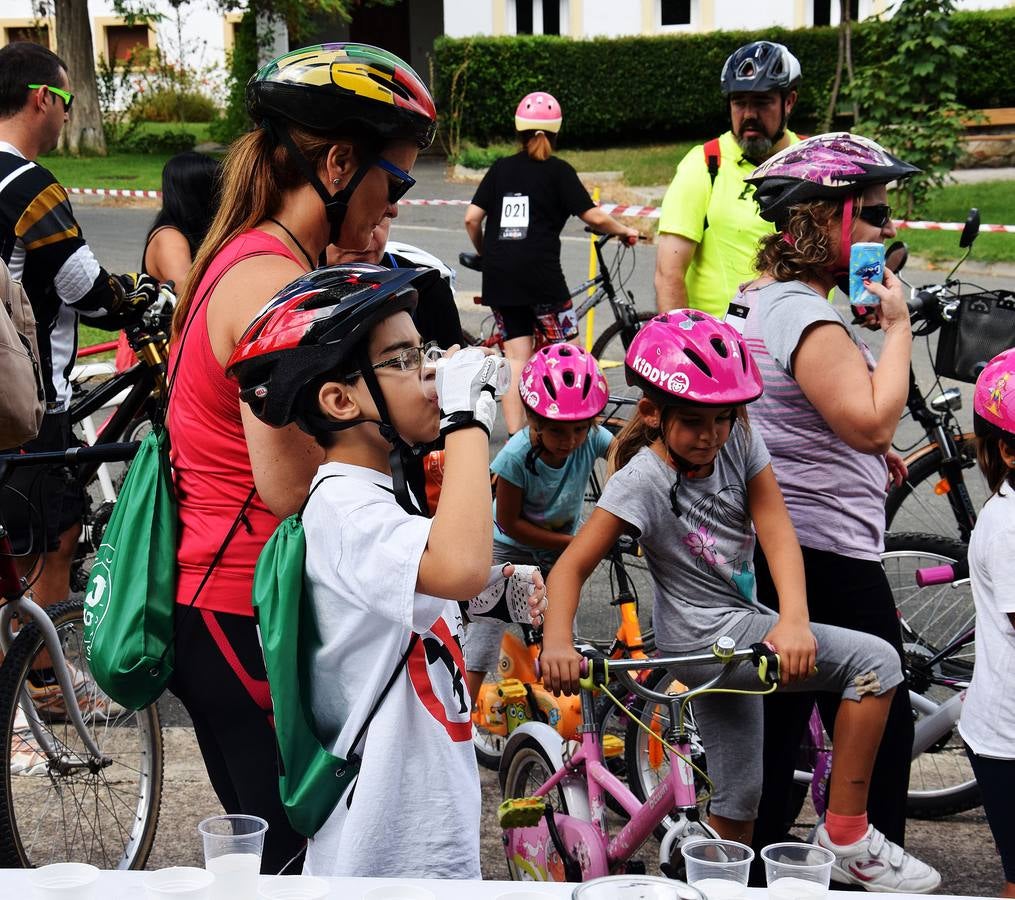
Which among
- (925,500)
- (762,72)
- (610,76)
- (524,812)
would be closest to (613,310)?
(925,500)

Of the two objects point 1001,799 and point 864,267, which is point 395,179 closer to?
point 864,267

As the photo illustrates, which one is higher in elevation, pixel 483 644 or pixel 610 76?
pixel 610 76

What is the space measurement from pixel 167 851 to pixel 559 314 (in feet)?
16.8

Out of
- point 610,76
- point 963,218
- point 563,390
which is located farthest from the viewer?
point 610,76

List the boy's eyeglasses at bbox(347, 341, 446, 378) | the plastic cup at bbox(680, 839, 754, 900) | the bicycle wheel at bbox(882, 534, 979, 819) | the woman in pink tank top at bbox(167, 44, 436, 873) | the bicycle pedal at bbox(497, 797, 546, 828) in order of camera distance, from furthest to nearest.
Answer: the bicycle wheel at bbox(882, 534, 979, 819), the bicycle pedal at bbox(497, 797, 546, 828), the woman in pink tank top at bbox(167, 44, 436, 873), the boy's eyeglasses at bbox(347, 341, 446, 378), the plastic cup at bbox(680, 839, 754, 900)

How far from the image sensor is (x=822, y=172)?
11.4 ft

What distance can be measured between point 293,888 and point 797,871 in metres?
0.72

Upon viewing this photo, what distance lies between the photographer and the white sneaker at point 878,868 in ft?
11.1

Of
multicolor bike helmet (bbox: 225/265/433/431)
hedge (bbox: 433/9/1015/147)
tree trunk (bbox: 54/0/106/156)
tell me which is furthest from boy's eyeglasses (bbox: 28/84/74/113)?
tree trunk (bbox: 54/0/106/156)

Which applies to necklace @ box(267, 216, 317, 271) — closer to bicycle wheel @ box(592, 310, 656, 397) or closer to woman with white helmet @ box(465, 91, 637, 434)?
woman with white helmet @ box(465, 91, 637, 434)

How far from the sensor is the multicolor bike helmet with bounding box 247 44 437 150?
264cm

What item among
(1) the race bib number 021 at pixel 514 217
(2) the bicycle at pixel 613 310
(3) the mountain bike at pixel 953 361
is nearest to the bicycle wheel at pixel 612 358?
(2) the bicycle at pixel 613 310

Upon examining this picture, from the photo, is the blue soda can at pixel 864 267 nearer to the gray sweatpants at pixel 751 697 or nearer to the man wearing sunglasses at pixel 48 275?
the gray sweatpants at pixel 751 697

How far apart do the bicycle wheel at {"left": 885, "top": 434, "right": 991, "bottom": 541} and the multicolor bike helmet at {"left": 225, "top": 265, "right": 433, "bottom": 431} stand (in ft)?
10.4
